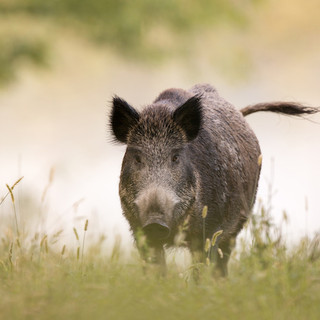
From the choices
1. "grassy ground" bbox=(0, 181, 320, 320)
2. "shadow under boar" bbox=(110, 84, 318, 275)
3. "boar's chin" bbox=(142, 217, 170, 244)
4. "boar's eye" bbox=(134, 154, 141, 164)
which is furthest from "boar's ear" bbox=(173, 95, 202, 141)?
"grassy ground" bbox=(0, 181, 320, 320)

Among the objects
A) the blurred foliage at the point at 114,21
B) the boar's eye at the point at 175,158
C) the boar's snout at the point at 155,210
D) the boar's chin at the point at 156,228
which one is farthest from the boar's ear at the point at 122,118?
the blurred foliage at the point at 114,21

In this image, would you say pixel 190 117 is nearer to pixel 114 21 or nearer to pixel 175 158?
pixel 175 158

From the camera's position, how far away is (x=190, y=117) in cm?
554

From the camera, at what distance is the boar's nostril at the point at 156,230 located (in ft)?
15.4

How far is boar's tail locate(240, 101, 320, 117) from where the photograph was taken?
24.8ft

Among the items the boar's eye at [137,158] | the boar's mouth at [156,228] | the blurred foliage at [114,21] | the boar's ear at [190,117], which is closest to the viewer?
the boar's mouth at [156,228]

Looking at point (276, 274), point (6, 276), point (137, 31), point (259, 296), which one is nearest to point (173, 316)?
point (259, 296)

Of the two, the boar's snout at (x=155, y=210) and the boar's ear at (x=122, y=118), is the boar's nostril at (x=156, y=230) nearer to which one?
the boar's snout at (x=155, y=210)

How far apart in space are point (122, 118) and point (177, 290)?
6.95 feet

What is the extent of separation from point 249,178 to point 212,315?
11.1 feet

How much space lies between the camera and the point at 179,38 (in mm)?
13078

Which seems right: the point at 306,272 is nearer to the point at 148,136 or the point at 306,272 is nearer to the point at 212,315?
the point at 212,315

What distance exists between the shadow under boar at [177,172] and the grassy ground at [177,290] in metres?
0.64

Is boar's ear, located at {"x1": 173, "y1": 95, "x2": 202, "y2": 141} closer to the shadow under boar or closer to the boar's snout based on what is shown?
the shadow under boar
